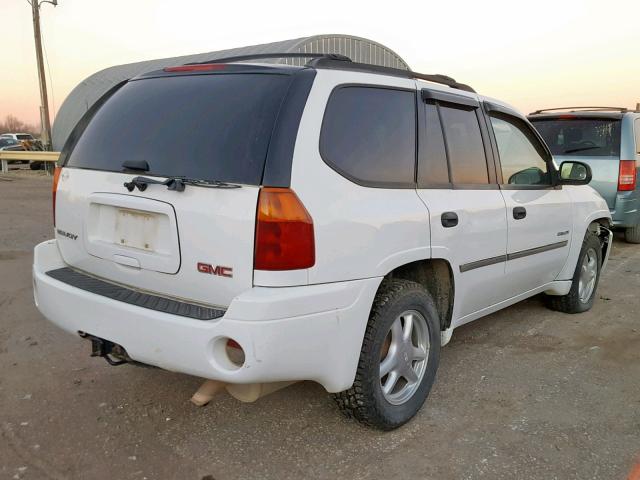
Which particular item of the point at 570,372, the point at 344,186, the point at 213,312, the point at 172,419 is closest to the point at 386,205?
the point at 344,186

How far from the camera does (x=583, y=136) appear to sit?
7602mm

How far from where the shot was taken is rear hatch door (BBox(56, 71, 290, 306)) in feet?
7.61

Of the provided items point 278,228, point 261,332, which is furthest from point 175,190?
point 261,332

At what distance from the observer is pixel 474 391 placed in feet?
11.1

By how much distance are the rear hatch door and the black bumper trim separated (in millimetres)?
37

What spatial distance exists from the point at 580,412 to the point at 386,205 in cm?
166

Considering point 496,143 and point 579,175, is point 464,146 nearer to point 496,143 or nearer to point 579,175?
point 496,143

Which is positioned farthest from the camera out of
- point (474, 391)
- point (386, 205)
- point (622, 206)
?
point (622, 206)

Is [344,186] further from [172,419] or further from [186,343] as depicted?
[172,419]

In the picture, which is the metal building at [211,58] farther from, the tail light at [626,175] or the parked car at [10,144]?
the tail light at [626,175]

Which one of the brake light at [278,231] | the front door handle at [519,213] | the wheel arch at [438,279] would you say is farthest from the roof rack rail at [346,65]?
the wheel arch at [438,279]

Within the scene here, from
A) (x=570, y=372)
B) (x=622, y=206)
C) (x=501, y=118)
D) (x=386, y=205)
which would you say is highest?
(x=501, y=118)

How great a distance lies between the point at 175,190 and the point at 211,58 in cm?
2437

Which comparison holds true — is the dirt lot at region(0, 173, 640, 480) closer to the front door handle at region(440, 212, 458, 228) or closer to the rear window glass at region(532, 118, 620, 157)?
the front door handle at region(440, 212, 458, 228)
